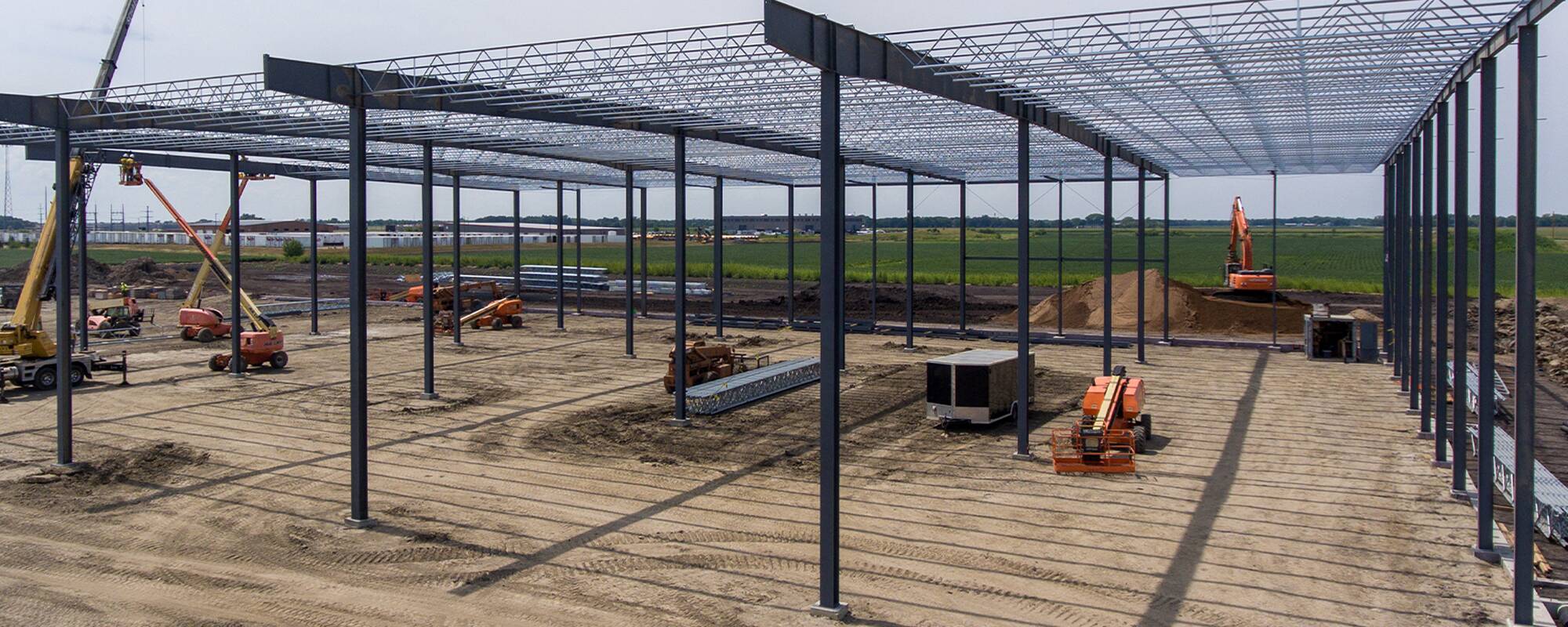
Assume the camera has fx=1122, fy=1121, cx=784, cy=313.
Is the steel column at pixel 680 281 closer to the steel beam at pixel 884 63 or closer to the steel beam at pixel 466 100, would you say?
the steel beam at pixel 466 100

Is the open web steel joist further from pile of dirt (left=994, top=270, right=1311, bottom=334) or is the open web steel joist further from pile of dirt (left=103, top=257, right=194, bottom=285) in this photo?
pile of dirt (left=103, top=257, right=194, bottom=285)

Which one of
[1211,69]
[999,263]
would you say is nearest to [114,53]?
[1211,69]

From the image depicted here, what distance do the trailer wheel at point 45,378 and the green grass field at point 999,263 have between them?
3123cm

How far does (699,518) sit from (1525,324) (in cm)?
978

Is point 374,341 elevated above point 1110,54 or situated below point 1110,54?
below

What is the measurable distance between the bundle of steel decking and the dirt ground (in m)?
0.60

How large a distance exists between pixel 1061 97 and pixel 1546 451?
10563mm

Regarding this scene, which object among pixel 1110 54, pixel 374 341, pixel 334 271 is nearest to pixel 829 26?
pixel 1110 54

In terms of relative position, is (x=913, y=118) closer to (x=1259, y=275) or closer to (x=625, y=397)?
(x=625, y=397)

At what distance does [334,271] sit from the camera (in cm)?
8419

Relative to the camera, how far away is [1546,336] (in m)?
34.8

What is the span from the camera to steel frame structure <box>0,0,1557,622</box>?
11.6m

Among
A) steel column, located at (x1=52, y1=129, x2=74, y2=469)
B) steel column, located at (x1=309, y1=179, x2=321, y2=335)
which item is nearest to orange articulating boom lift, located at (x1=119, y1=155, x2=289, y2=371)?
steel column, located at (x1=309, y1=179, x2=321, y2=335)

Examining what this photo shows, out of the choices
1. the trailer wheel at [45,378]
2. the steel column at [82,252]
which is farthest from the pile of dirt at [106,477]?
the trailer wheel at [45,378]
